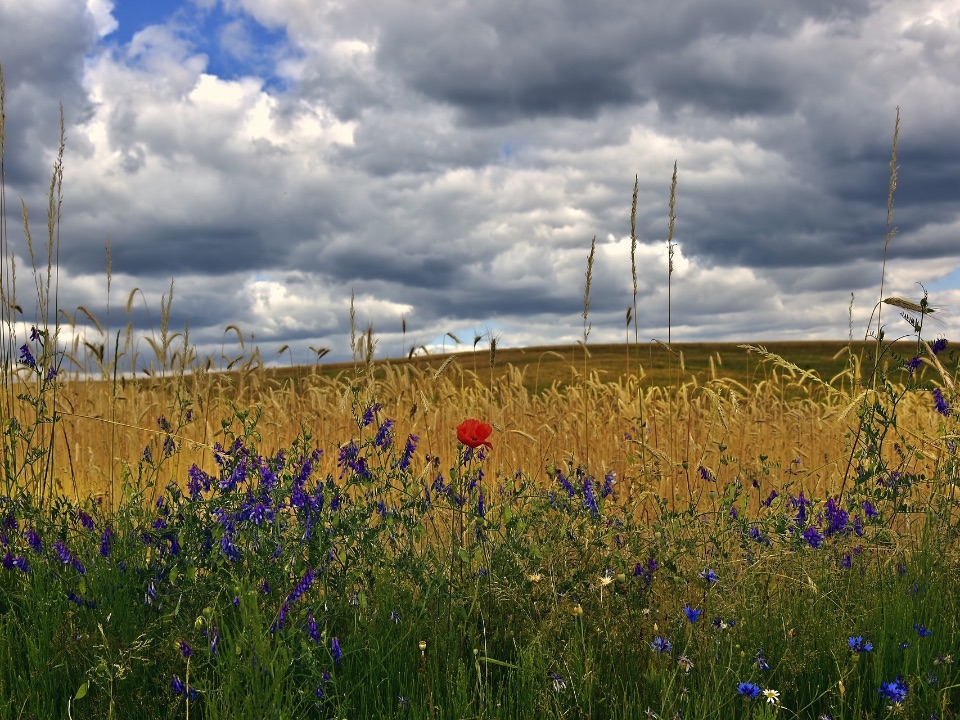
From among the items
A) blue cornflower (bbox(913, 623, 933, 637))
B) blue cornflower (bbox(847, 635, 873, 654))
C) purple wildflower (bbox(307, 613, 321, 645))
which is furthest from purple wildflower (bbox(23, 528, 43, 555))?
blue cornflower (bbox(913, 623, 933, 637))

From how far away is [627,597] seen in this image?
2.66m

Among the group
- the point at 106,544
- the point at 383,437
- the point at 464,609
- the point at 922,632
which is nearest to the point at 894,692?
the point at 922,632

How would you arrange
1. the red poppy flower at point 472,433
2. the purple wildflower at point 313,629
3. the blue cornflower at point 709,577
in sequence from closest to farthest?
the purple wildflower at point 313,629
the blue cornflower at point 709,577
the red poppy flower at point 472,433

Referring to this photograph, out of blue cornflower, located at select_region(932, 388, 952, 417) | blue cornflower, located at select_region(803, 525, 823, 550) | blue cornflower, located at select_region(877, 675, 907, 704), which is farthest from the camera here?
blue cornflower, located at select_region(932, 388, 952, 417)

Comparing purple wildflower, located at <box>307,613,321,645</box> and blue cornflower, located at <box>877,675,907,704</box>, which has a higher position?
purple wildflower, located at <box>307,613,321,645</box>

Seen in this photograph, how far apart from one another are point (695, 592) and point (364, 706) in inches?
59.7

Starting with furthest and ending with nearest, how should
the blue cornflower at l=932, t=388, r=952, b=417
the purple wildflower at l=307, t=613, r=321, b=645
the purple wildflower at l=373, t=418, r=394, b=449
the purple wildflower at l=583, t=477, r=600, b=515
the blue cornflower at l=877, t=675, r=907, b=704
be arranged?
the blue cornflower at l=932, t=388, r=952, b=417 < the purple wildflower at l=373, t=418, r=394, b=449 < the purple wildflower at l=583, t=477, r=600, b=515 < the purple wildflower at l=307, t=613, r=321, b=645 < the blue cornflower at l=877, t=675, r=907, b=704

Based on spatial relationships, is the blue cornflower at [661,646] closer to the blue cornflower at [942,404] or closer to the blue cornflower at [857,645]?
the blue cornflower at [857,645]

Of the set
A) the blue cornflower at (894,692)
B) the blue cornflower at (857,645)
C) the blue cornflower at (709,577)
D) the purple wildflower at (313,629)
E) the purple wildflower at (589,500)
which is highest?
the purple wildflower at (589,500)

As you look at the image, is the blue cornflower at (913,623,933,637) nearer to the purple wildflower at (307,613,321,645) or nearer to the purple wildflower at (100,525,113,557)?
the purple wildflower at (307,613,321,645)

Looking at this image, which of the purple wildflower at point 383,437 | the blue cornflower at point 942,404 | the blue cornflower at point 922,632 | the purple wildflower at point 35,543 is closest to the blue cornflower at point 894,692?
the blue cornflower at point 922,632

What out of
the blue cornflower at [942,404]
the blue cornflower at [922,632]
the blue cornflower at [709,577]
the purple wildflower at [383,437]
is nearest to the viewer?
the blue cornflower at [922,632]

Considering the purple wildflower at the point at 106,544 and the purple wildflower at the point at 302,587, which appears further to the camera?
the purple wildflower at the point at 106,544

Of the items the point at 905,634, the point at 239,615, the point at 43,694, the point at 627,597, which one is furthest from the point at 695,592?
the point at 43,694
